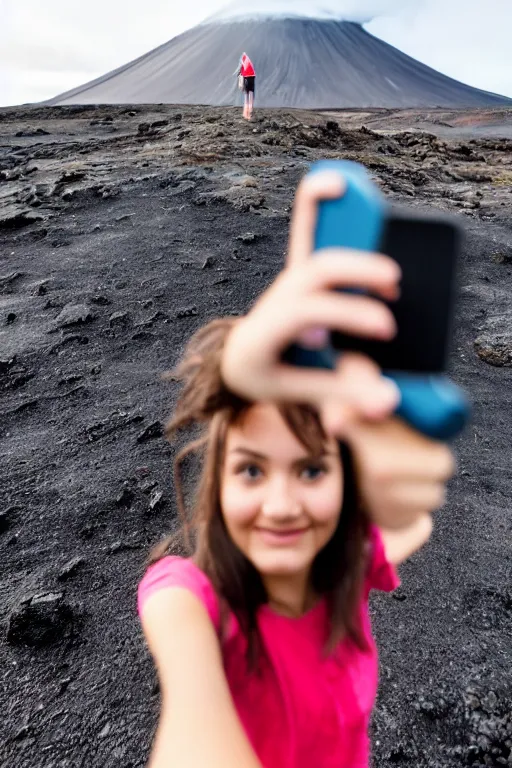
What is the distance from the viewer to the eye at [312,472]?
80cm

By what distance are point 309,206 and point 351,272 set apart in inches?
3.5

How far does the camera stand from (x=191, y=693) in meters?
0.73

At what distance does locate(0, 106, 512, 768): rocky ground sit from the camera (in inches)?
73.2

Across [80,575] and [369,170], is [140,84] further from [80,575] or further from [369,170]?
[80,575]

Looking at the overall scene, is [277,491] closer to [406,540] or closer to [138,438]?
[406,540]

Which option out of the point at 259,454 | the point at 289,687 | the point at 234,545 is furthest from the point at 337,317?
the point at 289,687

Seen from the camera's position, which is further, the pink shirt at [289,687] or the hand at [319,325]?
the pink shirt at [289,687]

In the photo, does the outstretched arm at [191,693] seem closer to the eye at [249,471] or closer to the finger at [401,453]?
the eye at [249,471]

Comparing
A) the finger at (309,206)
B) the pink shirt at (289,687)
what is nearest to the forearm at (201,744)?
the pink shirt at (289,687)

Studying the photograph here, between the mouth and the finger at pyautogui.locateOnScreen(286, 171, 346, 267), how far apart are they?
0.35 meters

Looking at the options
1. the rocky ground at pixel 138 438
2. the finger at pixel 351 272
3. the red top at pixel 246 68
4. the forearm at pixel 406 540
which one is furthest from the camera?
the red top at pixel 246 68

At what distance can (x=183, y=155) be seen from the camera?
272 inches

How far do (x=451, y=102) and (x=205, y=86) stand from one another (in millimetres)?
11311

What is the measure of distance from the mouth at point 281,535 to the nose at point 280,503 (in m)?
0.02
